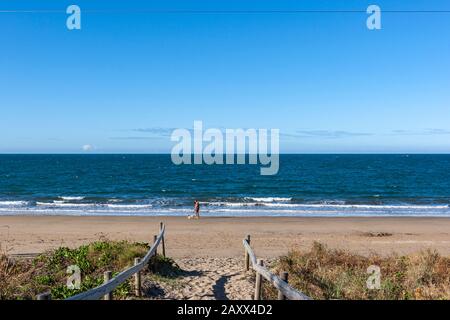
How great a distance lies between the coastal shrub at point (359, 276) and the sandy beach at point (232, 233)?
568cm

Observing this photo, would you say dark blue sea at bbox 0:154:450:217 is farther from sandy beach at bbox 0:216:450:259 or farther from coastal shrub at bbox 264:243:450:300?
coastal shrub at bbox 264:243:450:300

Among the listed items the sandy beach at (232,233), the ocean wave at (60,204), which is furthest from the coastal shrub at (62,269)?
the ocean wave at (60,204)

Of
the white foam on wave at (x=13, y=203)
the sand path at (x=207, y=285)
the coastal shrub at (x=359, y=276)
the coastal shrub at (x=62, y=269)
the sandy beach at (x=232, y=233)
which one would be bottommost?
the white foam on wave at (x=13, y=203)

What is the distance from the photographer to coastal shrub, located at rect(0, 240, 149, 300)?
862 centimetres

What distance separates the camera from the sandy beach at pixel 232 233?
1927 centimetres

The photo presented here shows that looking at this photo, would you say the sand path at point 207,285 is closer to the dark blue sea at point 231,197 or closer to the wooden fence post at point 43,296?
the wooden fence post at point 43,296

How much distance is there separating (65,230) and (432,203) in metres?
36.7

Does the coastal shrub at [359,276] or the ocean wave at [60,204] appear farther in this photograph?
the ocean wave at [60,204]

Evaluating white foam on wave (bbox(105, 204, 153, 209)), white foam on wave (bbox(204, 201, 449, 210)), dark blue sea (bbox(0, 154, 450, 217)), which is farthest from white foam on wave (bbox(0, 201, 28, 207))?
white foam on wave (bbox(204, 201, 449, 210))

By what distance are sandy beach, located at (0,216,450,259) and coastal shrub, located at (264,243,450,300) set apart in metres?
5.68

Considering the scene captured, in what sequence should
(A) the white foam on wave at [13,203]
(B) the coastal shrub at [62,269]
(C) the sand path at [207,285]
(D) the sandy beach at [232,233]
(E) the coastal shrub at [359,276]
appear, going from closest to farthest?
(B) the coastal shrub at [62,269], (E) the coastal shrub at [359,276], (C) the sand path at [207,285], (D) the sandy beach at [232,233], (A) the white foam on wave at [13,203]

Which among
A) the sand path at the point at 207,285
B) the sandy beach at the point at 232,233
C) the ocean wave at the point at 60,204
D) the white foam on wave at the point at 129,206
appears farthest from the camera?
the ocean wave at the point at 60,204

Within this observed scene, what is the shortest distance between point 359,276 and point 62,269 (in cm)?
772
